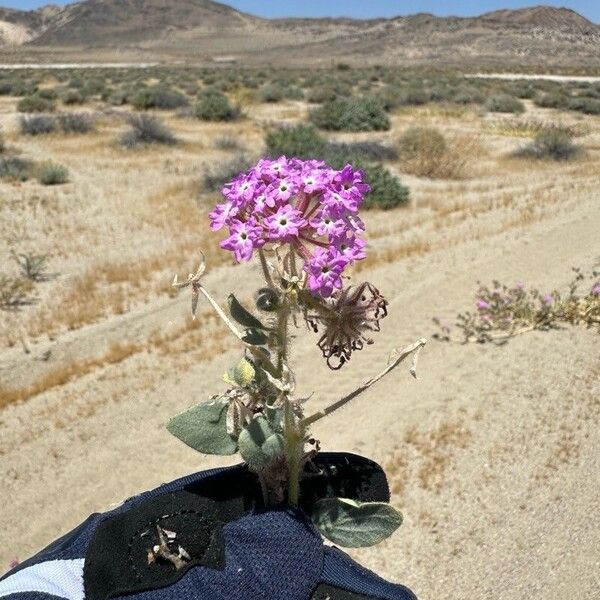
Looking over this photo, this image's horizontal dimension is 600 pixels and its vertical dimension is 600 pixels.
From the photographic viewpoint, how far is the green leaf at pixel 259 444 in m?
1.35

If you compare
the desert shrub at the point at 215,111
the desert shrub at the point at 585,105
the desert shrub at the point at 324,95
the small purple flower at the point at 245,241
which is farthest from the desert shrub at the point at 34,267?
the desert shrub at the point at 585,105

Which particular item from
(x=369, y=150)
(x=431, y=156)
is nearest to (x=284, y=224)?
(x=431, y=156)

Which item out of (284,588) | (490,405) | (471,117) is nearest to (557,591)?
(490,405)

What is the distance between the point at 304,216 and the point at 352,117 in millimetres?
23471

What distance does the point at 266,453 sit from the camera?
136cm

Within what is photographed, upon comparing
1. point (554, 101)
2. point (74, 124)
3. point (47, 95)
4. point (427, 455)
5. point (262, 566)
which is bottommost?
point (427, 455)

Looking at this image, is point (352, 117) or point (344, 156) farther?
point (352, 117)

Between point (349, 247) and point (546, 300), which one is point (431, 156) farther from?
point (349, 247)

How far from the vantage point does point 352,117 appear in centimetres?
2395

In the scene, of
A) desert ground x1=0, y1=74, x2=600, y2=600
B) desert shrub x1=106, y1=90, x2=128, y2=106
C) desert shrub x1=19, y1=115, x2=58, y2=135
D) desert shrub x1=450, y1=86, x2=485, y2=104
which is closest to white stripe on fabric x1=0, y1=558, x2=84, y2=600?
desert ground x1=0, y1=74, x2=600, y2=600

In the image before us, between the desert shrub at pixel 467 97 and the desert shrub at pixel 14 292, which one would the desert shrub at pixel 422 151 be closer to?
the desert shrub at pixel 14 292

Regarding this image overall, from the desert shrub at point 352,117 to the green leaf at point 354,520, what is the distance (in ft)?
76.4

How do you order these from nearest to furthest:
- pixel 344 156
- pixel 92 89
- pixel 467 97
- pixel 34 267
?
pixel 34 267
pixel 344 156
pixel 467 97
pixel 92 89

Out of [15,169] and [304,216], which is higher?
[304,216]
